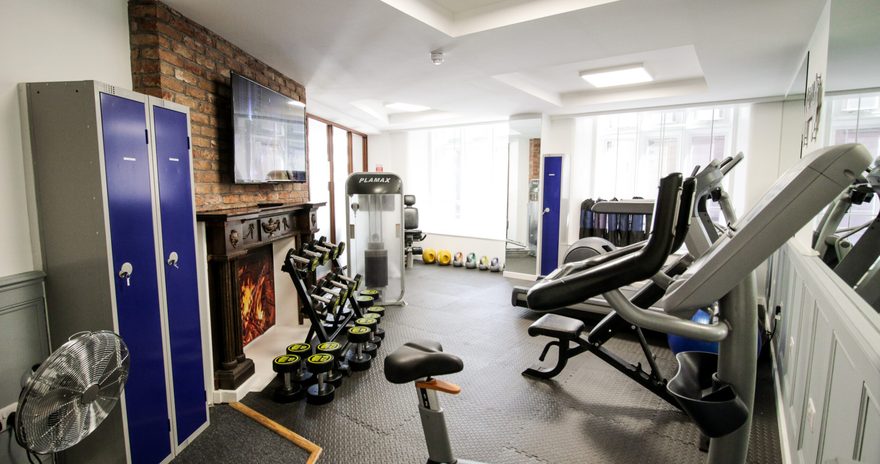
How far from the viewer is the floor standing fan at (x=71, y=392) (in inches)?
53.8

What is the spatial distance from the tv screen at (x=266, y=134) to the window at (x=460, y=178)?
3697 mm

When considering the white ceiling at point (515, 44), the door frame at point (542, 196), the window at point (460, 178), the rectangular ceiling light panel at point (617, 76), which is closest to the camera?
the white ceiling at point (515, 44)

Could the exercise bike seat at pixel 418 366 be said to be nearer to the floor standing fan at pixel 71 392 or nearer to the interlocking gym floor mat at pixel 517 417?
the interlocking gym floor mat at pixel 517 417

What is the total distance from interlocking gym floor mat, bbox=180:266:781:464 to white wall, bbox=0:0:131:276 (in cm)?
149

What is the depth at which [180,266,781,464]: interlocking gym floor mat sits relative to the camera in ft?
7.59

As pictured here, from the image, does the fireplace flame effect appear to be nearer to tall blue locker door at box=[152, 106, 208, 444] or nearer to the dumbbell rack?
the dumbbell rack

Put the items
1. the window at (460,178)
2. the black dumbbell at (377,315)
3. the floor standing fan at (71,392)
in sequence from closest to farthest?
the floor standing fan at (71,392), the black dumbbell at (377,315), the window at (460,178)

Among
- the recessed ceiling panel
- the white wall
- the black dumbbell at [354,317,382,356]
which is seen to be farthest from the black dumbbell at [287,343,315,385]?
the recessed ceiling panel

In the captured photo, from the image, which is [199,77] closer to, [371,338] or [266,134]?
[266,134]

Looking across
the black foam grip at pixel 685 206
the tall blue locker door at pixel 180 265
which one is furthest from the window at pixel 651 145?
the tall blue locker door at pixel 180 265

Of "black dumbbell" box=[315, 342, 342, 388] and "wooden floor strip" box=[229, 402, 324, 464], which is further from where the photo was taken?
"black dumbbell" box=[315, 342, 342, 388]

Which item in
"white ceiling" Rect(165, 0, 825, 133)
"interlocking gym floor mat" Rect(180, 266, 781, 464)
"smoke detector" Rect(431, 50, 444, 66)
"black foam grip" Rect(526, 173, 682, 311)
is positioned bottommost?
"interlocking gym floor mat" Rect(180, 266, 781, 464)

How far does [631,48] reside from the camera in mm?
3262

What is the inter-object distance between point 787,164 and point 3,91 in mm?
6681
